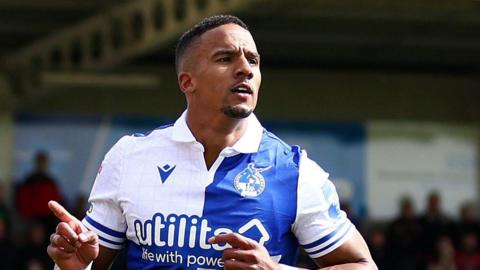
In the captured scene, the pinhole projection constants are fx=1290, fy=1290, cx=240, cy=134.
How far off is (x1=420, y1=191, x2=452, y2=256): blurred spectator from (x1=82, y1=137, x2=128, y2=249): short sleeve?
530 inches

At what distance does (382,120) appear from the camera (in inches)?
792

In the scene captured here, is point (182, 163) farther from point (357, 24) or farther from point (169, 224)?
point (357, 24)

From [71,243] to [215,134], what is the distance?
2.33ft

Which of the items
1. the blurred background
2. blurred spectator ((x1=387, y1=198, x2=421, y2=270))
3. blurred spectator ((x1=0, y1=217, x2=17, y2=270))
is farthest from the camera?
blurred spectator ((x1=387, y1=198, x2=421, y2=270))

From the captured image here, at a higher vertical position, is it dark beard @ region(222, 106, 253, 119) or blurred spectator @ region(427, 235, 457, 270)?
dark beard @ region(222, 106, 253, 119)

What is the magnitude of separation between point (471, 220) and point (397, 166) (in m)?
1.59

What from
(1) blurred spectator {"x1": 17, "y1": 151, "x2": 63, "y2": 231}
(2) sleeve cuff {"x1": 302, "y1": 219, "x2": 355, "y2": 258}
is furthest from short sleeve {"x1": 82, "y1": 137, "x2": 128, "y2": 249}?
(1) blurred spectator {"x1": 17, "y1": 151, "x2": 63, "y2": 231}

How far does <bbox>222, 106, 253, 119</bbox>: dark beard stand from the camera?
4.60m

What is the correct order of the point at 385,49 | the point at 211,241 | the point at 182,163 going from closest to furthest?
the point at 211,241 → the point at 182,163 → the point at 385,49

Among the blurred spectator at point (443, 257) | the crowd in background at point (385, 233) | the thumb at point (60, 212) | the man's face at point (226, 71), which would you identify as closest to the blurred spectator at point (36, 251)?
the crowd in background at point (385, 233)

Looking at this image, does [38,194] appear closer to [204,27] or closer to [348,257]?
[204,27]

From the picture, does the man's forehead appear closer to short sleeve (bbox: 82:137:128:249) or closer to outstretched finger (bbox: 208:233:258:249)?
short sleeve (bbox: 82:137:128:249)

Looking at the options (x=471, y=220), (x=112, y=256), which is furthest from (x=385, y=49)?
(x=112, y=256)

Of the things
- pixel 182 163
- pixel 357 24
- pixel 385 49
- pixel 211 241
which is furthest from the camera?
pixel 385 49
